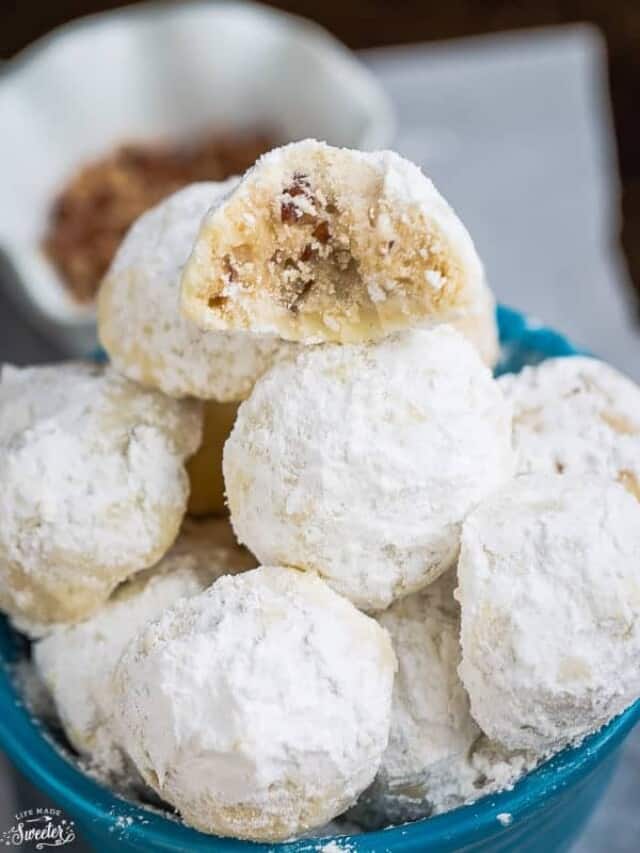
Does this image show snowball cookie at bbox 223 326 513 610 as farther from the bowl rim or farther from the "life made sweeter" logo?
the bowl rim

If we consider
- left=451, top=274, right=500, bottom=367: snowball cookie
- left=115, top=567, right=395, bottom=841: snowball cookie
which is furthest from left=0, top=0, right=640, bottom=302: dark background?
left=115, top=567, right=395, bottom=841: snowball cookie

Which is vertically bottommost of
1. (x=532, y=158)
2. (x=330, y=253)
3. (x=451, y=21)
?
(x=532, y=158)

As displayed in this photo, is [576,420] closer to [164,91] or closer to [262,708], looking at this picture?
[262,708]

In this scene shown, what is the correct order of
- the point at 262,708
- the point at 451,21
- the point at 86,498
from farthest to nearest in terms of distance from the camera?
the point at 451,21, the point at 86,498, the point at 262,708

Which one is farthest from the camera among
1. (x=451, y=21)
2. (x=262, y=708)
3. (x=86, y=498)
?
(x=451, y=21)

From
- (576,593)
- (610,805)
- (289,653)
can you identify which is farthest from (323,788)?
(610,805)

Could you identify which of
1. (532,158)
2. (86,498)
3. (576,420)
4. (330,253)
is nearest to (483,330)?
(576,420)

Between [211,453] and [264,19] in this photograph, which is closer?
[211,453]
